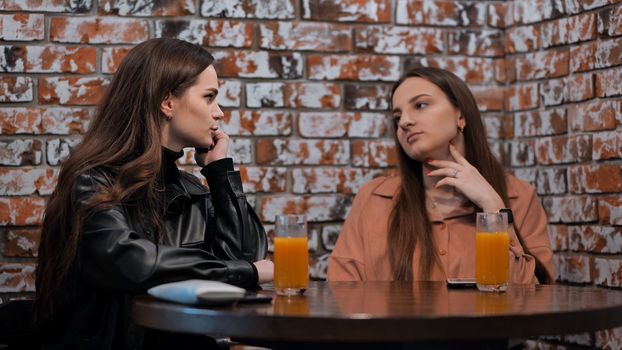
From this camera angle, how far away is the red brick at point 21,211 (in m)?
2.96

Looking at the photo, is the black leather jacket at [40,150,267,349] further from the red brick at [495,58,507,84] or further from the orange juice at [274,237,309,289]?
the red brick at [495,58,507,84]

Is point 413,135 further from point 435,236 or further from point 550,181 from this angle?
point 550,181

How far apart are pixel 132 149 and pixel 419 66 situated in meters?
1.32

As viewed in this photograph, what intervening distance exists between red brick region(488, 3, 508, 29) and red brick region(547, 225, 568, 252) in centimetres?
76

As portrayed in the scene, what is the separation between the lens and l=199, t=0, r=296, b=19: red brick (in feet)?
10.3

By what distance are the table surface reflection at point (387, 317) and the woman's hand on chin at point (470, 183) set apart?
36.1 inches

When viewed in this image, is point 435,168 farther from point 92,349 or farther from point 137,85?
point 92,349

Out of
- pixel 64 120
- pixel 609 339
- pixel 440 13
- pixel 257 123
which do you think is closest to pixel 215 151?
pixel 257 123

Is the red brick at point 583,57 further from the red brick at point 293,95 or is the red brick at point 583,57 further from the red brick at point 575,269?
the red brick at point 293,95

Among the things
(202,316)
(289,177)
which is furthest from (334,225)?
(202,316)

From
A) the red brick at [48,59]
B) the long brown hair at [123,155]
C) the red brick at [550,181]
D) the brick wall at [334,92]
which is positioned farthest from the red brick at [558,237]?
the red brick at [48,59]

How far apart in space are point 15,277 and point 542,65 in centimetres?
188

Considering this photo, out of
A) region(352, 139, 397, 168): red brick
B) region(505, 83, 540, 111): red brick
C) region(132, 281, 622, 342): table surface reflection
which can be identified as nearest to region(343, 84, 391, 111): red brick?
region(352, 139, 397, 168): red brick

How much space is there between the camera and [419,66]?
11.0ft
